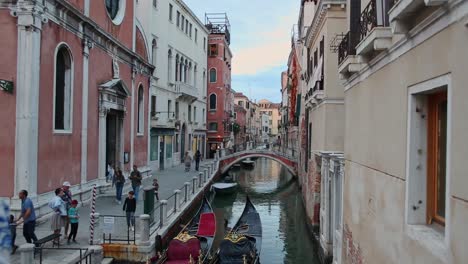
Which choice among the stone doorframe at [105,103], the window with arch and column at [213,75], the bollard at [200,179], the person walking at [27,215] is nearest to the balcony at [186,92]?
the window with arch and column at [213,75]

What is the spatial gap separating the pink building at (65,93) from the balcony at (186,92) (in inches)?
425

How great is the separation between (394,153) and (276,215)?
16488 millimetres

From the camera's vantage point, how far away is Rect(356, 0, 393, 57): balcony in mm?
5488

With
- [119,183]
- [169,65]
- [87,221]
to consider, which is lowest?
[87,221]

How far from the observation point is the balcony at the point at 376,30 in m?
5.49

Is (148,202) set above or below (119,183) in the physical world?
below

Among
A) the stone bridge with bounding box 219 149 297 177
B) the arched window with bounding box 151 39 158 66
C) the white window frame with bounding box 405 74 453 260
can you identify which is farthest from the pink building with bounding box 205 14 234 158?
the white window frame with bounding box 405 74 453 260

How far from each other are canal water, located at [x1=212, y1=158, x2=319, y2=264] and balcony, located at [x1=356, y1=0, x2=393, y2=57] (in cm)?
856

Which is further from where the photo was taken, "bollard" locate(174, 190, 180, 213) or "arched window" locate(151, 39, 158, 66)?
"arched window" locate(151, 39, 158, 66)

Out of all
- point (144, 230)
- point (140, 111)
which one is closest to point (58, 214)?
point (144, 230)

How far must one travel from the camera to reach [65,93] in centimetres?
1345

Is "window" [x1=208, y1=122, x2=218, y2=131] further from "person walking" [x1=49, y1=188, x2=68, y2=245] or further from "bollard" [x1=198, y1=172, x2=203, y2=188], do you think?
"person walking" [x1=49, y1=188, x2=68, y2=245]

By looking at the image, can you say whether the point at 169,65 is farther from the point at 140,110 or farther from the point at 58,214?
the point at 58,214

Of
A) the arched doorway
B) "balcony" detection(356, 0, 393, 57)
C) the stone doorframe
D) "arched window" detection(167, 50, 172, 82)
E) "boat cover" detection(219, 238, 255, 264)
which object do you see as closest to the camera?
"balcony" detection(356, 0, 393, 57)
